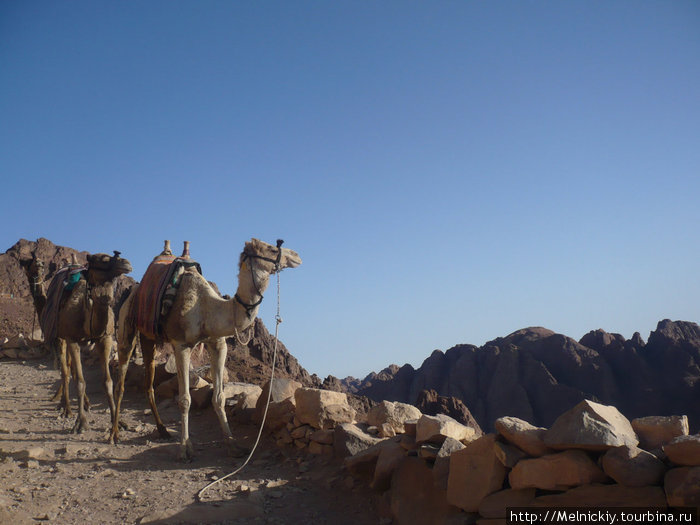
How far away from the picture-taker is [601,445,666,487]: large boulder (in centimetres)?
341


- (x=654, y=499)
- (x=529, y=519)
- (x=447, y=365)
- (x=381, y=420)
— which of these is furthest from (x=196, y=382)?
(x=447, y=365)

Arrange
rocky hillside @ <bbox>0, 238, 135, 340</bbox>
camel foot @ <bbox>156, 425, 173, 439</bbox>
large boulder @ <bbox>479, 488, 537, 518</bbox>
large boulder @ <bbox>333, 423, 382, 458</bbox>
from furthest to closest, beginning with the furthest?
rocky hillside @ <bbox>0, 238, 135, 340</bbox> < camel foot @ <bbox>156, 425, 173, 439</bbox> < large boulder @ <bbox>333, 423, 382, 458</bbox> < large boulder @ <bbox>479, 488, 537, 518</bbox>

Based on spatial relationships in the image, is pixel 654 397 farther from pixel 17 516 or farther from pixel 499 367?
pixel 17 516

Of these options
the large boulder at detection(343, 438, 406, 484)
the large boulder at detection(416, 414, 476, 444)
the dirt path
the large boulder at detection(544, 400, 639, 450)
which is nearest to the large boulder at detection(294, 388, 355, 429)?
the dirt path

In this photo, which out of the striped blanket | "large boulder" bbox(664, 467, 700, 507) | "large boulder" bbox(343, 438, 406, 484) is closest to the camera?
"large boulder" bbox(664, 467, 700, 507)

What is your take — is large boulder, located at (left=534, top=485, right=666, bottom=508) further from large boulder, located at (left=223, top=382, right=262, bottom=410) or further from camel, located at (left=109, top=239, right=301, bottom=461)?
large boulder, located at (left=223, top=382, right=262, bottom=410)

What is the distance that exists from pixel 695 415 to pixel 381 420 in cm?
4078

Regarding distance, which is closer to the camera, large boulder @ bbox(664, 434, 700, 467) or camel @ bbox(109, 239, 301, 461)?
large boulder @ bbox(664, 434, 700, 467)

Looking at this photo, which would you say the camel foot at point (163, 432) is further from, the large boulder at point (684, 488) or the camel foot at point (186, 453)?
the large boulder at point (684, 488)

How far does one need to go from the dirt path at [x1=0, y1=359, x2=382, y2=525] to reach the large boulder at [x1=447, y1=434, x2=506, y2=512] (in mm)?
1248

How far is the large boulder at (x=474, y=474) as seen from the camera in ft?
13.6

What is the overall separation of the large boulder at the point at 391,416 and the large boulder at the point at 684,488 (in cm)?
363

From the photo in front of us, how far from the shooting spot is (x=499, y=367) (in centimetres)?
5075

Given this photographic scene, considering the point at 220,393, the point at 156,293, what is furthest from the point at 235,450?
the point at 156,293
